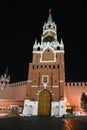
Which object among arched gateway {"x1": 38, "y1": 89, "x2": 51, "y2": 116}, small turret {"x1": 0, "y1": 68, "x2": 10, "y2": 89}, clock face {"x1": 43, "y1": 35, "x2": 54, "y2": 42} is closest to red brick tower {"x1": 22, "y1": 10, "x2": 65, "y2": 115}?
arched gateway {"x1": 38, "y1": 89, "x2": 51, "y2": 116}

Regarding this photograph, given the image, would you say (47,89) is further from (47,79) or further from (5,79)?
(5,79)

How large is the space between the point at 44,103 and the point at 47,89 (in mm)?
2455

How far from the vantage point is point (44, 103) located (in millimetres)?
26500

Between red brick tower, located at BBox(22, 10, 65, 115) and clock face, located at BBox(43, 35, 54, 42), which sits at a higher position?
clock face, located at BBox(43, 35, 54, 42)

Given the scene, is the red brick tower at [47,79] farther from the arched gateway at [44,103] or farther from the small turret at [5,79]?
the small turret at [5,79]

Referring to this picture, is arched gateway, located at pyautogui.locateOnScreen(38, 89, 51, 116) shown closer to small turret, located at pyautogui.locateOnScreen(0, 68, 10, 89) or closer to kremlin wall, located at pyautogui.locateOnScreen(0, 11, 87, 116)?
kremlin wall, located at pyautogui.locateOnScreen(0, 11, 87, 116)

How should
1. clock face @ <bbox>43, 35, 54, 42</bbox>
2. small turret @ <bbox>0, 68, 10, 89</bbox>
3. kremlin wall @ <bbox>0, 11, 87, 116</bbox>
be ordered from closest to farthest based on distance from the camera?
1. kremlin wall @ <bbox>0, 11, 87, 116</bbox>
2. clock face @ <bbox>43, 35, 54, 42</bbox>
3. small turret @ <bbox>0, 68, 10, 89</bbox>

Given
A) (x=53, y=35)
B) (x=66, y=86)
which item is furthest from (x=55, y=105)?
(x=53, y=35)

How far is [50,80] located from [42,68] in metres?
2.90

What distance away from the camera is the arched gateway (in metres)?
26.1

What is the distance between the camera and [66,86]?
31.0 metres

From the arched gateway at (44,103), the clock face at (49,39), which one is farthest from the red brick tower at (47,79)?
the clock face at (49,39)

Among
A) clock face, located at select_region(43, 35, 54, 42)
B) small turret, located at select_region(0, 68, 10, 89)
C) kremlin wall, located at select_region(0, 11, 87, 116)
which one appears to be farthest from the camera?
small turret, located at select_region(0, 68, 10, 89)

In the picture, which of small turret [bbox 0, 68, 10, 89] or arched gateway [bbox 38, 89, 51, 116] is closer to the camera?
arched gateway [bbox 38, 89, 51, 116]
